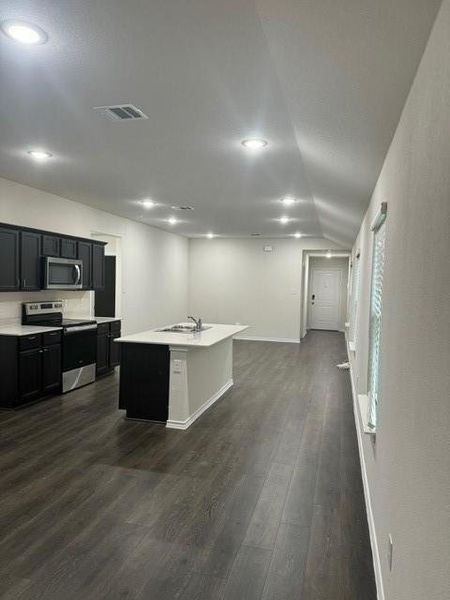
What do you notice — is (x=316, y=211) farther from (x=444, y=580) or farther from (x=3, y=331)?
(x=444, y=580)

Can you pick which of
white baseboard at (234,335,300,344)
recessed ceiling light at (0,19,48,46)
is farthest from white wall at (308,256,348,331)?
recessed ceiling light at (0,19,48,46)

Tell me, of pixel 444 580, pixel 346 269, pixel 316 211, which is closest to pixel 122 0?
pixel 444 580

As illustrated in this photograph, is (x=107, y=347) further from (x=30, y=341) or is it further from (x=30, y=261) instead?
(x=30, y=261)

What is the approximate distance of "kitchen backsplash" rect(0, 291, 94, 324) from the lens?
16.4 feet

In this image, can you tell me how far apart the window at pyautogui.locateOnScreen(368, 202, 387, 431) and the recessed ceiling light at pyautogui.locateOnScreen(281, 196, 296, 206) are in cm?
220

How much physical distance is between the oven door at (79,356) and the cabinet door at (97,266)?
77cm

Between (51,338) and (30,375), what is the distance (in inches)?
19.7

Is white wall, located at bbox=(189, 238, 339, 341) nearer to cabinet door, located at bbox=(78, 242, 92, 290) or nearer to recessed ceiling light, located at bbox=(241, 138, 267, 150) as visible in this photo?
cabinet door, located at bbox=(78, 242, 92, 290)

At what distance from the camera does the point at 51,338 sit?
5125 mm

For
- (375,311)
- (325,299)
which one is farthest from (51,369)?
(325,299)

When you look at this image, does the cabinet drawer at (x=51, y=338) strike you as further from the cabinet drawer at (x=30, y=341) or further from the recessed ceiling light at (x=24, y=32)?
the recessed ceiling light at (x=24, y=32)

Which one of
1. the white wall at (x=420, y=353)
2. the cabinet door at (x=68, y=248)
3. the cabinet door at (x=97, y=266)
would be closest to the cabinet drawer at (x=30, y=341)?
the cabinet door at (x=68, y=248)

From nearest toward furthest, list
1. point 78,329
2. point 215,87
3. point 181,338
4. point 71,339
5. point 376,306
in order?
1. point 215,87
2. point 376,306
3. point 181,338
4. point 71,339
5. point 78,329

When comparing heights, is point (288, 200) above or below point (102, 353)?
above
